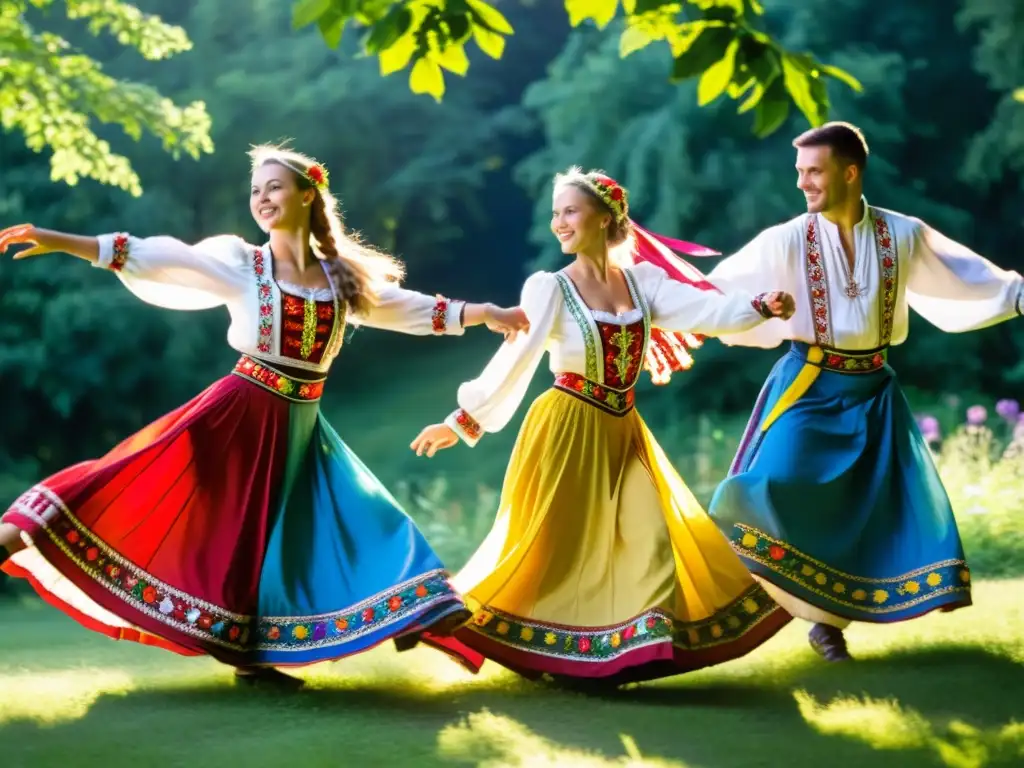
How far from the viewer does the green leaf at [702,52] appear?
278cm

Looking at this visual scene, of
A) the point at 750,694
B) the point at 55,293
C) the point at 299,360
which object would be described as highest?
the point at 55,293

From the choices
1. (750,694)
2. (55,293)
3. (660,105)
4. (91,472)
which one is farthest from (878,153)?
(91,472)

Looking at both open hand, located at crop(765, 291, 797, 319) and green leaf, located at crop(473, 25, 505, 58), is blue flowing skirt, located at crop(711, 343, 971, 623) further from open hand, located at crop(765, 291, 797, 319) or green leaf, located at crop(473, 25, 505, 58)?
green leaf, located at crop(473, 25, 505, 58)

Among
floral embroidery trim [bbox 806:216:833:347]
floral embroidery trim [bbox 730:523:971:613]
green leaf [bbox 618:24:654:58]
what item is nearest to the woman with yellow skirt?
floral embroidery trim [bbox 730:523:971:613]

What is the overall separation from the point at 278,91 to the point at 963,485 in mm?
5397

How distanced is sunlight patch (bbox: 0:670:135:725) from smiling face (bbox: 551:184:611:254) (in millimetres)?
1715

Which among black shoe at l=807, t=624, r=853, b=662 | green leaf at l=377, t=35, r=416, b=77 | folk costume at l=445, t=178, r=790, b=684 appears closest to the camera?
green leaf at l=377, t=35, r=416, b=77

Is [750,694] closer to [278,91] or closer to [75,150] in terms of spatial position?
[75,150]

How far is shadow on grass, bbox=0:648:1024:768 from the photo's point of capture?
3.14 metres

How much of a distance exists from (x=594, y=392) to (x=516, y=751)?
105 centimetres

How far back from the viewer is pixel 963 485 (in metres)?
6.79

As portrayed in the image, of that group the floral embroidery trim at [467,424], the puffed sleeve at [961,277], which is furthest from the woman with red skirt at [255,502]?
the puffed sleeve at [961,277]

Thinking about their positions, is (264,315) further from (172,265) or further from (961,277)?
(961,277)

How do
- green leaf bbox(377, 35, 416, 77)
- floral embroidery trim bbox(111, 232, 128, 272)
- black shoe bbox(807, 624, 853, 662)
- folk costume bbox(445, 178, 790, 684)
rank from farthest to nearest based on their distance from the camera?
black shoe bbox(807, 624, 853, 662) → folk costume bbox(445, 178, 790, 684) → floral embroidery trim bbox(111, 232, 128, 272) → green leaf bbox(377, 35, 416, 77)
